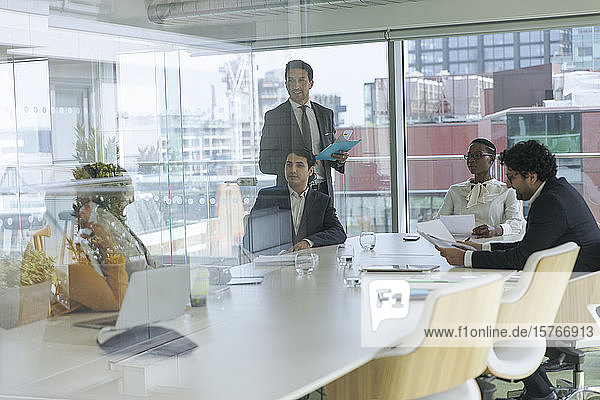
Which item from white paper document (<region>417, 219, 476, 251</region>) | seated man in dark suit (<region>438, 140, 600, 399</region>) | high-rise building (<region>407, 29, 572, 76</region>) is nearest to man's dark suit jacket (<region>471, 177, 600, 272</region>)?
seated man in dark suit (<region>438, 140, 600, 399</region>)

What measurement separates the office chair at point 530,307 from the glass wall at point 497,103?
141 inches

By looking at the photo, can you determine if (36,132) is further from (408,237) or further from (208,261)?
(408,237)

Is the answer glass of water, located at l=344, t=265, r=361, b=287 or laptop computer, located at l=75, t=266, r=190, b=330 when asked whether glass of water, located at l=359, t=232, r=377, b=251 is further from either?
laptop computer, located at l=75, t=266, r=190, b=330

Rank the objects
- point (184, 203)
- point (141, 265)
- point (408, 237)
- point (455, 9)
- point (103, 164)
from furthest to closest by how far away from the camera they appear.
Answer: point (455, 9) < point (408, 237) < point (184, 203) < point (141, 265) < point (103, 164)

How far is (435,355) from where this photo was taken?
6.16 feet

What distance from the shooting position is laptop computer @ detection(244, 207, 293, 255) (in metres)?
3.00

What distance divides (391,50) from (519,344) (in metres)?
4.02

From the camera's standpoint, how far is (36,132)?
4.56ft

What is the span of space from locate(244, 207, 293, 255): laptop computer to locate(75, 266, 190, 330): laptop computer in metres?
0.93

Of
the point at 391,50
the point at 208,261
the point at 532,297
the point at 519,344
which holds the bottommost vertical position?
the point at 519,344

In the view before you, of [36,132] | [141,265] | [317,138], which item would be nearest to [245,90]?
[141,265]

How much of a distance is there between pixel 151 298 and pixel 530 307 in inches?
52.0

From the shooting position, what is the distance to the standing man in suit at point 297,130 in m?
3.36

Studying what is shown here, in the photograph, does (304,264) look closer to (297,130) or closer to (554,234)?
(554,234)
